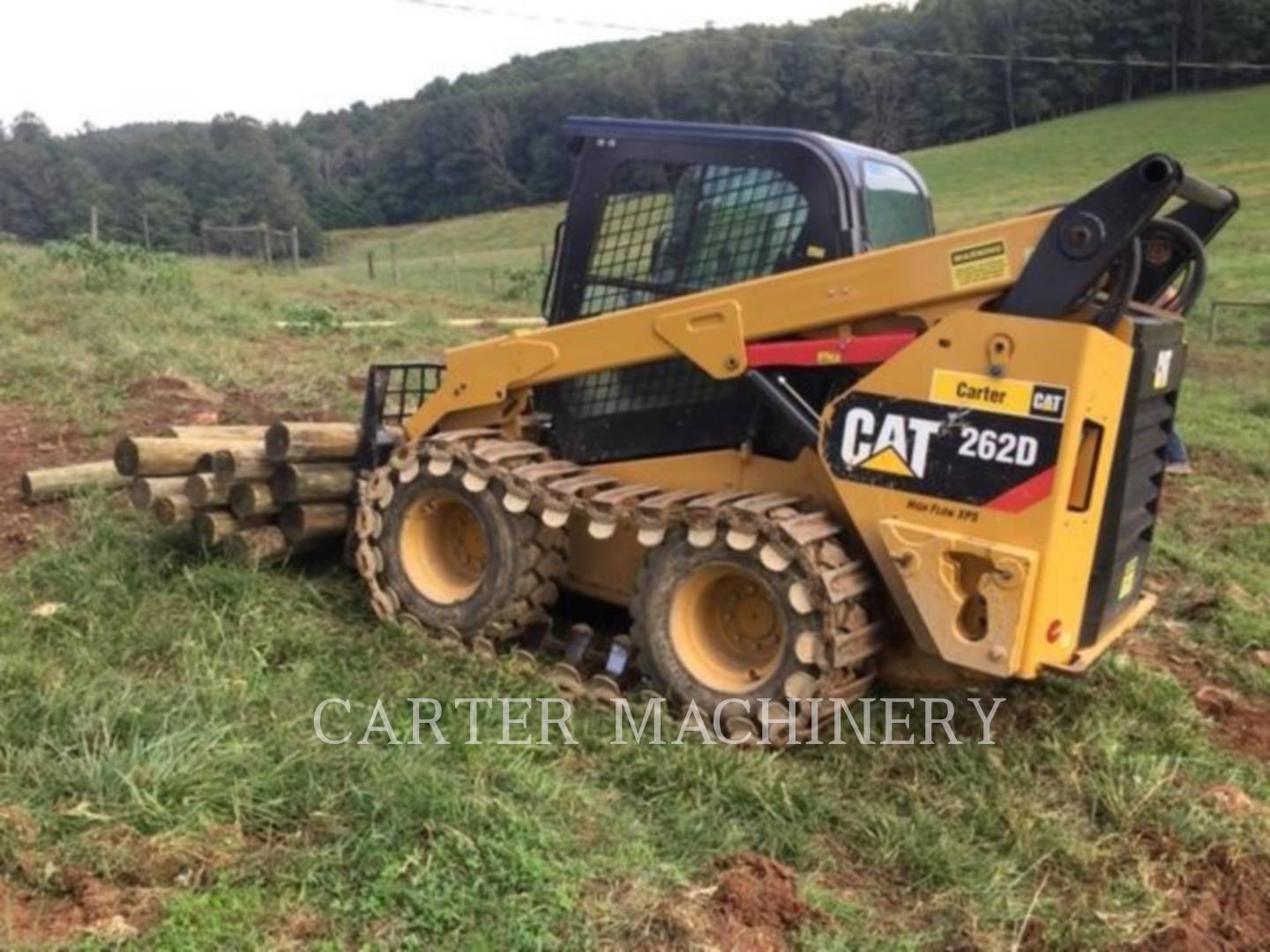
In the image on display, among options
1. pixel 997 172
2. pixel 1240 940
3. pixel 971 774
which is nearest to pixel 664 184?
pixel 971 774

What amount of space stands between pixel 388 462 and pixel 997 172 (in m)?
50.0

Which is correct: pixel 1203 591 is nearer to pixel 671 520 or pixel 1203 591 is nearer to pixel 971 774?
pixel 971 774

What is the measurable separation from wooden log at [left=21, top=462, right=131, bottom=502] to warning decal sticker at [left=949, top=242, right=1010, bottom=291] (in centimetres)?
505

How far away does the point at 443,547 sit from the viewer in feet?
19.3

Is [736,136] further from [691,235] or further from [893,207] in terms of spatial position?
[893,207]

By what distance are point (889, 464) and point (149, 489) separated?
372 centimetres

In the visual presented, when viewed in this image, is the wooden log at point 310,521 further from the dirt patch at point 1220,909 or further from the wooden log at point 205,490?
the dirt patch at point 1220,909

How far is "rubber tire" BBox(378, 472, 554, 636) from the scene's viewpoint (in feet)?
17.5

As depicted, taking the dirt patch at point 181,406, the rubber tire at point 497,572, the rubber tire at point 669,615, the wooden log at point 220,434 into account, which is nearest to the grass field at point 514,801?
the rubber tire at point 497,572

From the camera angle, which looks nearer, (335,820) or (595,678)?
(335,820)

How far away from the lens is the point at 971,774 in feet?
14.6

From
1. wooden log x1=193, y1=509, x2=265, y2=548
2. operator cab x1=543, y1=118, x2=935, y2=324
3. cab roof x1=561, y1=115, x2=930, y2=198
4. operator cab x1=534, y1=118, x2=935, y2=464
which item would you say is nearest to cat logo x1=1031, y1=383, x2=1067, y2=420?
operator cab x1=534, y1=118, x2=935, y2=464

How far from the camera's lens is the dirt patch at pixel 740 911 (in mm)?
3303

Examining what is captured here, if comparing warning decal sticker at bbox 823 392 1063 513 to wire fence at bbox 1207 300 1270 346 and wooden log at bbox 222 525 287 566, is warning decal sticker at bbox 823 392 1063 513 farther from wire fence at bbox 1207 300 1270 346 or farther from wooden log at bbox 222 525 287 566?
wire fence at bbox 1207 300 1270 346
